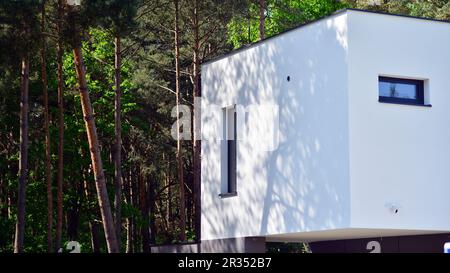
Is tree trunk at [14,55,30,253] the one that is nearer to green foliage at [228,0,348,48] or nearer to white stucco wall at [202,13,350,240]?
white stucco wall at [202,13,350,240]

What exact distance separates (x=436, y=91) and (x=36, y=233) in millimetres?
20095

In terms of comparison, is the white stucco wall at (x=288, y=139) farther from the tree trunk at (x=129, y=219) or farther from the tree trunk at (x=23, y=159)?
the tree trunk at (x=129, y=219)

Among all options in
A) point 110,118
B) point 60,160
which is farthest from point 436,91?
point 110,118

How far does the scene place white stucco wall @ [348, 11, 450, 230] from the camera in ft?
49.0

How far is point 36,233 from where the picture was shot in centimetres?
3262

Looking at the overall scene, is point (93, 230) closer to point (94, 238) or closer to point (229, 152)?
point (94, 238)

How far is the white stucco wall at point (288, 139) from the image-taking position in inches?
597

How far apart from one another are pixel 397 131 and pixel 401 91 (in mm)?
748

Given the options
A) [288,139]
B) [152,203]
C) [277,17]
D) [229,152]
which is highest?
[277,17]

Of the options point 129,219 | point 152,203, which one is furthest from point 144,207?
point 129,219

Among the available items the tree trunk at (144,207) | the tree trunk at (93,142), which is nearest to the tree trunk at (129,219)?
the tree trunk at (144,207)

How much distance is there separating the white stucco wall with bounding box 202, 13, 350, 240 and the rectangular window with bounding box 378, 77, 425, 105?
2.67 feet

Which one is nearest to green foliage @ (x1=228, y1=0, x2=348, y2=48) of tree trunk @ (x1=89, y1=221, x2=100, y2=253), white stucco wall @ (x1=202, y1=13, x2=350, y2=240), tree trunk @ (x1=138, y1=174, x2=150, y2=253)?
tree trunk @ (x1=138, y1=174, x2=150, y2=253)

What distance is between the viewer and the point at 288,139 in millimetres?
16484
